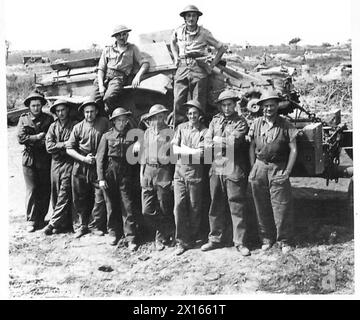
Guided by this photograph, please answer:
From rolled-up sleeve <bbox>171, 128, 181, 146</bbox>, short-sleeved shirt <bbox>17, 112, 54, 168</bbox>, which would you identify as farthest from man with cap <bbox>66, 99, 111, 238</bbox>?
rolled-up sleeve <bbox>171, 128, 181, 146</bbox>

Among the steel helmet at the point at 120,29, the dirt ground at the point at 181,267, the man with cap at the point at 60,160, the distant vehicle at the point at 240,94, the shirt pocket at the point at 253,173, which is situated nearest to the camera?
the dirt ground at the point at 181,267

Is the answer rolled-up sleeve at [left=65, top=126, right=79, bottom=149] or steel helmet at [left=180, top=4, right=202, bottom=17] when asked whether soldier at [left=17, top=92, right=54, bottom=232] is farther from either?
steel helmet at [left=180, top=4, right=202, bottom=17]

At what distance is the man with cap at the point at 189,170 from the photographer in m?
7.10

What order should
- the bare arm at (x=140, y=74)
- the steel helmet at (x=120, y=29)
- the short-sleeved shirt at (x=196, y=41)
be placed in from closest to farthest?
the short-sleeved shirt at (x=196, y=41) < the steel helmet at (x=120, y=29) < the bare arm at (x=140, y=74)

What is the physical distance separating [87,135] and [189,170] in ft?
5.76

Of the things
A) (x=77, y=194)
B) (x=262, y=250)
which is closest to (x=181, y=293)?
(x=262, y=250)

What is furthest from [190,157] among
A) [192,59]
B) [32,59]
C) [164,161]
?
[32,59]

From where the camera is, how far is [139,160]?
7508 mm

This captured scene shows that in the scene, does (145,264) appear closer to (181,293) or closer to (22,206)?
(181,293)

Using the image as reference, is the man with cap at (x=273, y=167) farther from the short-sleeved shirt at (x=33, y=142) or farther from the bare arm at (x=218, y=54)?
the short-sleeved shirt at (x=33, y=142)

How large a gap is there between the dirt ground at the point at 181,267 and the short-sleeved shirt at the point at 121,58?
2669 millimetres

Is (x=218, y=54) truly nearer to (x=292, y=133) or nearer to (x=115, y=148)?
(x=292, y=133)

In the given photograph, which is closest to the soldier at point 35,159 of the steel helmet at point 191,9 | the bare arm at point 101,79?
the bare arm at point 101,79
